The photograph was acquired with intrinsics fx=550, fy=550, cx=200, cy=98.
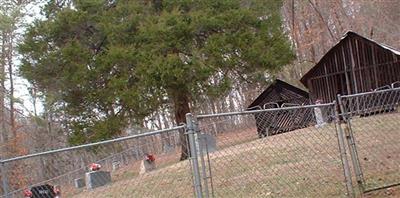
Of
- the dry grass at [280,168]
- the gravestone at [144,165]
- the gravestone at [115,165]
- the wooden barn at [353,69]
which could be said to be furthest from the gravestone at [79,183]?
the wooden barn at [353,69]

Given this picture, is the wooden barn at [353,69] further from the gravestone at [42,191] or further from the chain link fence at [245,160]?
the gravestone at [42,191]

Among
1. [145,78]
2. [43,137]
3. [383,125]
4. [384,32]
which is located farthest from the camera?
[384,32]

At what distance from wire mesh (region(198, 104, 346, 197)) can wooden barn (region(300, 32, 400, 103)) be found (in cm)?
1172

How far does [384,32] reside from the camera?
4134 centimetres

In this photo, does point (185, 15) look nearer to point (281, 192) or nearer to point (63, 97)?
point (63, 97)

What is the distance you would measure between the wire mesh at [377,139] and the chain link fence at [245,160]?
18 millimetres

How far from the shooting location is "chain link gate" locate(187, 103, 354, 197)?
7.59 meters

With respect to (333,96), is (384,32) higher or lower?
higher

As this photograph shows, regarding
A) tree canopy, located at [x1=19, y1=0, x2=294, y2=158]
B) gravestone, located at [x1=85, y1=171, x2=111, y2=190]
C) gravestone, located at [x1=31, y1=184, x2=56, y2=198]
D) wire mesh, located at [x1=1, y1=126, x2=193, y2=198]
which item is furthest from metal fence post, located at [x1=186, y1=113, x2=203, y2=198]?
tree canopy, located at [x1=19, y1=0, x2=294, y2=158]

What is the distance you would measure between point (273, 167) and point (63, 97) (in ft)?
38.5

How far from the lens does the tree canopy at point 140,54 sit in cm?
1898

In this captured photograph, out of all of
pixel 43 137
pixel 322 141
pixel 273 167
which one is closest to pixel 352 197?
pixel 273 167

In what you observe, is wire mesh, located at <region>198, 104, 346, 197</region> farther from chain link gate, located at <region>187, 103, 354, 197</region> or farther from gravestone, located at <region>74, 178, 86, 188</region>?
gravestone, located at <region>74, 178, 86, 188</region>

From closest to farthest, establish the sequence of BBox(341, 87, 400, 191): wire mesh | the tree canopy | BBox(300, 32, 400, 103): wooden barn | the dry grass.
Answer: BBox(341, 87, 400, 191): wire mesh < the dry grass < the tree canopy < BBox(300, 32, 400, 103): wooden barn
